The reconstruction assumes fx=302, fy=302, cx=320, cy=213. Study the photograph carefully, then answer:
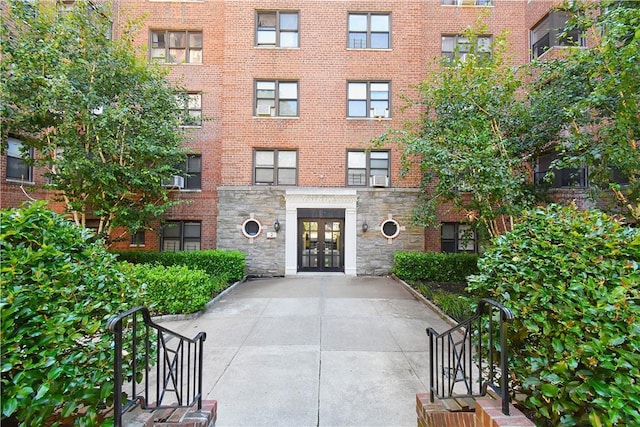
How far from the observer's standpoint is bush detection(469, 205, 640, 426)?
1770mm

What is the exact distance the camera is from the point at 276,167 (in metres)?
12.2

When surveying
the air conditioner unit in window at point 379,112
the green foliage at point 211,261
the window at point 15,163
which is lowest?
the green foliage at point 211,261

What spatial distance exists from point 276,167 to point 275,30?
555 centimetres

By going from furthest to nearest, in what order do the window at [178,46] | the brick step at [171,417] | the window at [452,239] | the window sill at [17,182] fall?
the window at [452,239] → the window at [178,46] → the window sill at [17,182] → the brick step at [171,417]

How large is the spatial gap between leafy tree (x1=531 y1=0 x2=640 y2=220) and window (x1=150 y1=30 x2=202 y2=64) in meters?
12.5

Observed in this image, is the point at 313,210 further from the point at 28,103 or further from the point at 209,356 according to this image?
the point at 28,103

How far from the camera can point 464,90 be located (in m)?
7.75

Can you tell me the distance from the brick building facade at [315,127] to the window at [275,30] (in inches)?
1.6

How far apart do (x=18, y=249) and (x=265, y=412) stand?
2.78 meters

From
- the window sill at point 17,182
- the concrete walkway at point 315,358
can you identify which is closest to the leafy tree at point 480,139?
the concrete walkway at point 315,358

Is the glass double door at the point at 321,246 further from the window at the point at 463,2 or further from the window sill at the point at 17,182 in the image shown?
the window at the point at 463,2

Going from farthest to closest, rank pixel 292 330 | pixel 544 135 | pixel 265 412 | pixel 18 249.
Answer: pixel 544 135 → pixel 292 330 → pixel 265 412 → pixel 18 249

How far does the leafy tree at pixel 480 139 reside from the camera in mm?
6777

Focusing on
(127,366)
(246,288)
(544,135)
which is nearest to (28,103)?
(246,288)
